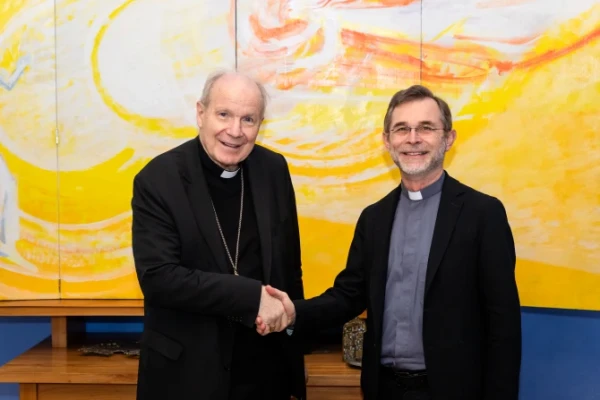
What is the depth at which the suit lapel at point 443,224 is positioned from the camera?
6.65ft

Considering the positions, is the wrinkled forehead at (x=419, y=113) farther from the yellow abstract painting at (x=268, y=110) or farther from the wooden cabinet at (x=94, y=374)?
the wooden cabinet at (x=94, y=374)

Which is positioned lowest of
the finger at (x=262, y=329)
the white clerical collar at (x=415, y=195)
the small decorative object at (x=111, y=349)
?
the small decorative object at (x=111, y=349)

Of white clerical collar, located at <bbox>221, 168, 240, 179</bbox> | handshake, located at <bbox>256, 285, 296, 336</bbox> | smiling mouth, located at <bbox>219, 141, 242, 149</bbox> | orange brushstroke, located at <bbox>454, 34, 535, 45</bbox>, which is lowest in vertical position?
handshake, located at <bbox>256, 285, 296, 336</bbox>

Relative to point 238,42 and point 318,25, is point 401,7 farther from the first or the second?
point 238,42

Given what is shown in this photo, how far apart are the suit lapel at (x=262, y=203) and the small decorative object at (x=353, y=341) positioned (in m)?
1.01

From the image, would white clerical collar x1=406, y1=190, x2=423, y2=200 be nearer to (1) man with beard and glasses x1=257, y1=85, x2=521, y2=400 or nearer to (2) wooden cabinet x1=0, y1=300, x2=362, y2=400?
(1) man with beard and glasses x1=257, y1=85, x2=521, y2=400

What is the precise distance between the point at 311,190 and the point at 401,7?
37.4 inches

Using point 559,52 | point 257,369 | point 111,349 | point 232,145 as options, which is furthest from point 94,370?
point 559,52

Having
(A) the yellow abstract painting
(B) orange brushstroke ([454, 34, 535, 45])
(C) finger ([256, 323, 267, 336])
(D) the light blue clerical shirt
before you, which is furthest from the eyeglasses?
(B) orange brushstroke ([454, 34, 535, 45])

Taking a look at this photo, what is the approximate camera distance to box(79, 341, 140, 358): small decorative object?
3109mm

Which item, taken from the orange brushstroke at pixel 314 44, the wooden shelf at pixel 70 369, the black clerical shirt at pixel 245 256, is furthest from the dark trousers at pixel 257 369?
the orange brushstroke at pixel 314 44

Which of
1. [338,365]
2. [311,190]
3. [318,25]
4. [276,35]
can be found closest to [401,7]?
[318,25]

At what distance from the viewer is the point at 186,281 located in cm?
195

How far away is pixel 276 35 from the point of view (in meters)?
3.15
